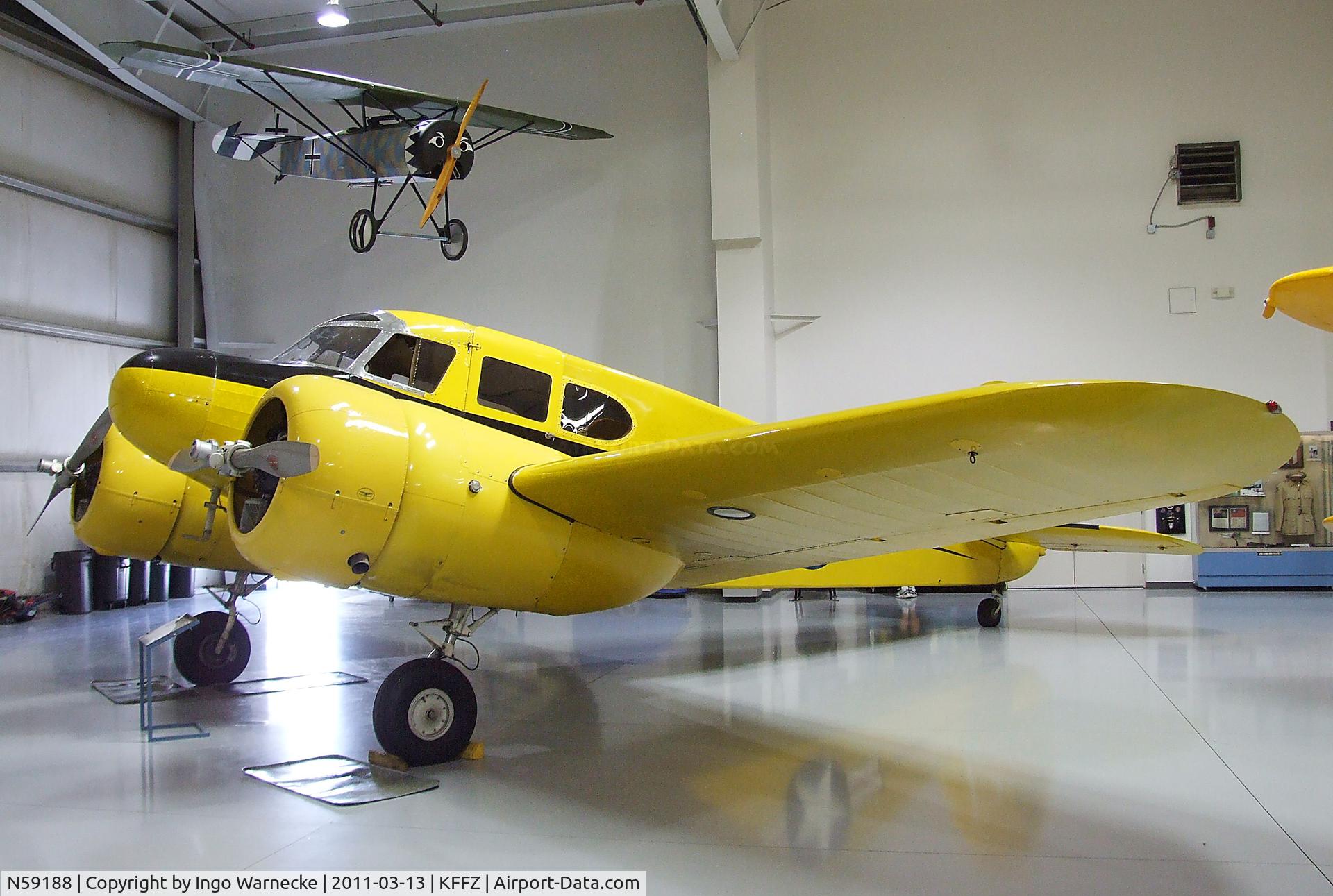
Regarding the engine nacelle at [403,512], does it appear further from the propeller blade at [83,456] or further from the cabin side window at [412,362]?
the propeller blade at [83,456]

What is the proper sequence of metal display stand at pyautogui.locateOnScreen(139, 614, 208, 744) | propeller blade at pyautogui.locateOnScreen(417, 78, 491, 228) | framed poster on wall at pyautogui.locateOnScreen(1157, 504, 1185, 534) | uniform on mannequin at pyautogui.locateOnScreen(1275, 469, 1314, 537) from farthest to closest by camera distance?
1. framed poster on wall at pyautogui.locateOnScreen(1157, 504, 1185, 534)
2. uniform on mannequin at pyautogui.locateOnScreen(1275, 469, 1314, 537)
3. propeller blade at pyautogui.locateOnScreen(417, 78, 491, 228)
4. metal display stand at pyautogui.locateOnScreen(139, 614, 208, 744)

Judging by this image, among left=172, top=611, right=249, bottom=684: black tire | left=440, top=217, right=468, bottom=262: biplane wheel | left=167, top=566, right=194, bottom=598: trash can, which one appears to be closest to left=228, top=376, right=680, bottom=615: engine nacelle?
left=172, top=611, right=249, bottom=684: black tire

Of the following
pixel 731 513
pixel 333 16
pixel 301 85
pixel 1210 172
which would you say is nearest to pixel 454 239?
pixel 301 85

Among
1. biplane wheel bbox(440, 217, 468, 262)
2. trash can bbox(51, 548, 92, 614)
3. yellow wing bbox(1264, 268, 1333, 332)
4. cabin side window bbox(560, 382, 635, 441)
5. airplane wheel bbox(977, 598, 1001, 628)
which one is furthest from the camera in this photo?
biplane wheel bbox(440, 217, 468, 262)

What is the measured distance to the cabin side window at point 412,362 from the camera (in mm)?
5688

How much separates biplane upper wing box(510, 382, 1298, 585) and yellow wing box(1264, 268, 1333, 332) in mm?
1781

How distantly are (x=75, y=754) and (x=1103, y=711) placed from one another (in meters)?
6.67

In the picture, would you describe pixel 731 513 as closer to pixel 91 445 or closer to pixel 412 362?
pixel 412 362

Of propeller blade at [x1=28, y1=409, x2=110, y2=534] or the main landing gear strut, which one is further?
the main landing gear strut

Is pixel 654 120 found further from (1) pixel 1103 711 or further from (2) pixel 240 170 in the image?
(1) pixel 1103 711

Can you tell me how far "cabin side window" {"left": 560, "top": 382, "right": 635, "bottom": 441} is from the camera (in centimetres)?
616

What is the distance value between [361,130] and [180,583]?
8061mm

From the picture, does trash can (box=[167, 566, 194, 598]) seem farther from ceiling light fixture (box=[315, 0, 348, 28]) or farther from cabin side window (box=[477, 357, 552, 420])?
cabin side window (box=[477, 357, 552, 420])

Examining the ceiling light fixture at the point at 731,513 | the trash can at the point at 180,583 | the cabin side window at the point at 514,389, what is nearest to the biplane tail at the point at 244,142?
the trash can at the point at 180,583
